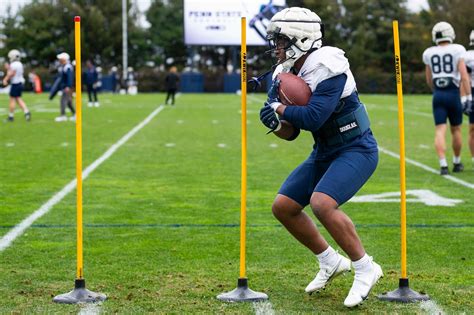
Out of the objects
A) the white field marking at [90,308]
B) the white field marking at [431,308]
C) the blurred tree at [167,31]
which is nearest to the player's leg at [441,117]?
the white field marking at [431,308]

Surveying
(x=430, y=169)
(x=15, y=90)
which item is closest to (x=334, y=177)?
(x=430, y=169)

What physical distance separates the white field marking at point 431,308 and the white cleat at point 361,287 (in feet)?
1.04

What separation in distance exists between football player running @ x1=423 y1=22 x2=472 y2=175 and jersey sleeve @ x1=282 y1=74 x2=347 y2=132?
7.10 m

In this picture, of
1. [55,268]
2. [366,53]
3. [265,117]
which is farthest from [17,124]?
[366,53]

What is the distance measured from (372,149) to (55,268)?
2461 mm

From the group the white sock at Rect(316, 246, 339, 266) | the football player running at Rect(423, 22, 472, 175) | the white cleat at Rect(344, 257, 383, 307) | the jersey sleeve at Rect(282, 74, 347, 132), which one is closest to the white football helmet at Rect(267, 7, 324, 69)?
the jersey sleeve at Rect(282, 74, 347, 132)

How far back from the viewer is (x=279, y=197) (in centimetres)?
621

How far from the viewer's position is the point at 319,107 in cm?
575

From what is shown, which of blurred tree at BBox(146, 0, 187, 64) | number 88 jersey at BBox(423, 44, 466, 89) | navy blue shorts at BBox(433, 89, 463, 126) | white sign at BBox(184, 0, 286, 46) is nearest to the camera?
number 88 jersey at BBox(423, 44, 466, 89)

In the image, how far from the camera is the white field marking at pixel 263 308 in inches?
227

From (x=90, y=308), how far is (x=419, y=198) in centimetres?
580

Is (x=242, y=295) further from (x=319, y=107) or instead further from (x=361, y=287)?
(x=319, y=107)

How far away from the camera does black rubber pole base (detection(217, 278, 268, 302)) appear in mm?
6043

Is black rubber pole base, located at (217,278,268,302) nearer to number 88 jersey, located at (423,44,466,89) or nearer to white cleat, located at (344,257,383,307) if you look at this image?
white cleat, located at (344,257,383,307)
